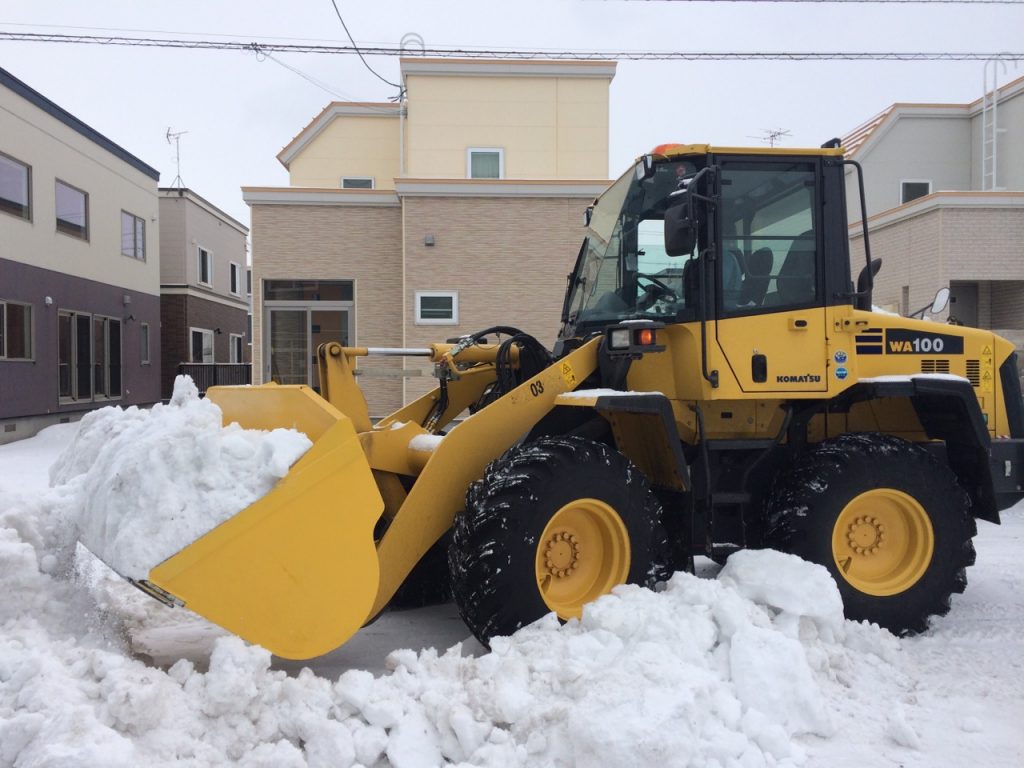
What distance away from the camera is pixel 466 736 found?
3.18m

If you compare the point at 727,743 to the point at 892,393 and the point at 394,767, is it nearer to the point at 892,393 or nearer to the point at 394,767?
the point at 394,767

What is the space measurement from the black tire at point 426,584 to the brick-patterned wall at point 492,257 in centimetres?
907

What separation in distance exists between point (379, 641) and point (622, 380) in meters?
2.04

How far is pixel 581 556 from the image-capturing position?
4.39 metres

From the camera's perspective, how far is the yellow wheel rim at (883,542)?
490cm

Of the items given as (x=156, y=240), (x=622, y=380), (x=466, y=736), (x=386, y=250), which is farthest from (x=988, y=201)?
(x=156, y=240)

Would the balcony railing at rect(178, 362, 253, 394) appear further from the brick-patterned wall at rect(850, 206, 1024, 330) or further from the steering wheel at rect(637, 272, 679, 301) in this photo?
the steering wheel at rect(637, 272, 679, 301)

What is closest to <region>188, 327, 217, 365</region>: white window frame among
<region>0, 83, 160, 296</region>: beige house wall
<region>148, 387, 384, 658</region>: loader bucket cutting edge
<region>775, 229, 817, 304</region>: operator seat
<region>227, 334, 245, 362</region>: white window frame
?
<region>227, 334, 245, 362</region>: white window frame

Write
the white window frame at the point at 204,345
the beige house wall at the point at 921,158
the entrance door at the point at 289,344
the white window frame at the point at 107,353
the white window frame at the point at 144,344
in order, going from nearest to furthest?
the entrance door at the point at 289,344, the beige house wall at the point at 921,158, the white window frame at the point at 107,353, the white window frame at the point at 144,344, the white window frame at the point at 204,345

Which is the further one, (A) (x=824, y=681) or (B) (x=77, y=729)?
(A) (x=824, y=681)

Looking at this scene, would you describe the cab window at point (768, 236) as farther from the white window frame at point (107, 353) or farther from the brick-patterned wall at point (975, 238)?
the white window frame at point (107, 353)

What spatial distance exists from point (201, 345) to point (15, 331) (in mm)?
11027

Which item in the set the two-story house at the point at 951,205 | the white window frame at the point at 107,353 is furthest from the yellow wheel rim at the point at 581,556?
the white window frame at the point at 107,353

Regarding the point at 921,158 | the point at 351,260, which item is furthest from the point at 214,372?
the point at 921,158
